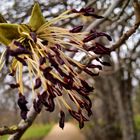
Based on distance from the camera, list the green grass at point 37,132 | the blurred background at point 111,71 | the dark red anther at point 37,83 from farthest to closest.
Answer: the green grass at point 37,132
the blurred background at point 111,71
the dark red anther at point 37,83

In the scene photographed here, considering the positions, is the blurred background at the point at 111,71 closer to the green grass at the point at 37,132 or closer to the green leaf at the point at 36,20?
the green leaf at the point at 36,20

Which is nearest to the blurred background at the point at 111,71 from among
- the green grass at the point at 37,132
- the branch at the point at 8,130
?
the branch at the point at 8,130

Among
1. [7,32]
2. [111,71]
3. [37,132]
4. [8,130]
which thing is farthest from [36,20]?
[37,132]

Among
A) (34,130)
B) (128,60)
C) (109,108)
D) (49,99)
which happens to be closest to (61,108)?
(49,99)

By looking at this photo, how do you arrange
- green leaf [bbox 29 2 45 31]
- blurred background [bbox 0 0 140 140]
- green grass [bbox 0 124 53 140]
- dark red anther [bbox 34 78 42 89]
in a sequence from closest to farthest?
1. dark red anther [bbox 34 78 42 89]
2. green leaf [bbox 29 2 45 31]
3. blurred background [bbox 0 0 140 140]
4. green grass [bbox 0 124 53 140]

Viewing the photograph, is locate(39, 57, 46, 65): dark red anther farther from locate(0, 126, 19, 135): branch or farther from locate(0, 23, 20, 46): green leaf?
locate(0, 126, 19, 135): branch

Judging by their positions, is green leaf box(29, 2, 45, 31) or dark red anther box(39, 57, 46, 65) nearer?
dark red anther box(39, 57, 46, 65)

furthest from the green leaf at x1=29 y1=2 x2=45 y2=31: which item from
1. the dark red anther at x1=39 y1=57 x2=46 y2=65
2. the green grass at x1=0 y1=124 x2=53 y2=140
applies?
the green grass at x1=0 y1=124 x2=53 y2=140

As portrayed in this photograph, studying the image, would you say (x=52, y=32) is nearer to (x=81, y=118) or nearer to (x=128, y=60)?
(x=81, y=118)
